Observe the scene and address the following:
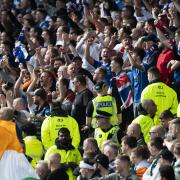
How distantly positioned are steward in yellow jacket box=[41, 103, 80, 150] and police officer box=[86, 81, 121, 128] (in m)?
0.48

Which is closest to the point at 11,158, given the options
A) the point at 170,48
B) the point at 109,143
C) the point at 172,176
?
the point at 172,176

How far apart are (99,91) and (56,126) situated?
963 millimetres

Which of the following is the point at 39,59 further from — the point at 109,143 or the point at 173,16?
the point at 109,143

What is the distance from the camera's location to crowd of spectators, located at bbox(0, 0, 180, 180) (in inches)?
534

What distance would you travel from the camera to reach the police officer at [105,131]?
15500mm

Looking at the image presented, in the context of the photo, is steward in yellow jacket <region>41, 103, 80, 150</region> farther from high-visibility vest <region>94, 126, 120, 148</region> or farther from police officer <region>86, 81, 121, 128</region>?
police officer <region>86, 81, 121, 128</region>

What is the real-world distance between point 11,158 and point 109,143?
18.0 ft

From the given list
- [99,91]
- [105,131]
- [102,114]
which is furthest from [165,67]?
[105,131]

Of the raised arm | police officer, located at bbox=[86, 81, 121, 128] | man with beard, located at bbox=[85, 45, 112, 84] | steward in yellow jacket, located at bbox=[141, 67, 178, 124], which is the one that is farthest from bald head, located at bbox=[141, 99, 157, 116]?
the raised arm

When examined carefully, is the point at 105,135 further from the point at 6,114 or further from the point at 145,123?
the point at 6,114

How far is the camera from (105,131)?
15.6 metres

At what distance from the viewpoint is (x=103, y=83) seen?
53.0 ft

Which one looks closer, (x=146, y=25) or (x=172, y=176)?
(x=172, y=176)

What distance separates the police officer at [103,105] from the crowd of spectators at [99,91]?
16 mm
